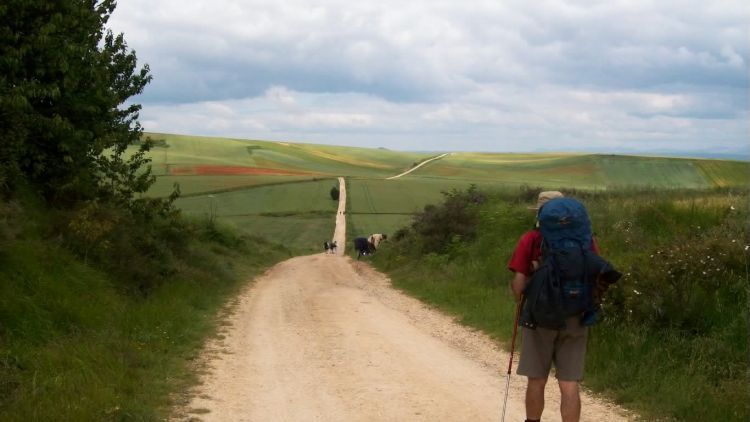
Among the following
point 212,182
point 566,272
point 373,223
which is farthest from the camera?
point 212,182

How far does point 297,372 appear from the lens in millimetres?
9039

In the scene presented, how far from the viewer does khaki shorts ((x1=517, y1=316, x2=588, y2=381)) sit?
5.52 meters

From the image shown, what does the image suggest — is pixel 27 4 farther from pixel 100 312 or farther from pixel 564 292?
pixel 564 292

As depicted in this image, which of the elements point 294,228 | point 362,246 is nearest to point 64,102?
point 362,246

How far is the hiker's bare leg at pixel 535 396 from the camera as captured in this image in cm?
579

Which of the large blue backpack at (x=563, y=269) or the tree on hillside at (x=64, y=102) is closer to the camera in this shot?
the large blue backpack at (x=563, y=269)

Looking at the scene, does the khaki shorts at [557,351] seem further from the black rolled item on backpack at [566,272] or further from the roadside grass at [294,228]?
the roadside grass at [294,228]

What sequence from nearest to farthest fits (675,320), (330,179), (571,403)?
(571,403), (675,320), (330,179)

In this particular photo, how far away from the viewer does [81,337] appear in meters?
8.99

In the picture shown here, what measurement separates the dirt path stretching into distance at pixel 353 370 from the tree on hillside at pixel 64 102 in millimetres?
4287

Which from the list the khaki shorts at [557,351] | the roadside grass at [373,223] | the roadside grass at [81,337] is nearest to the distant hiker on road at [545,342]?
the khaki shorts at [557,351]

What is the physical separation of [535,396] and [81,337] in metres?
6.15

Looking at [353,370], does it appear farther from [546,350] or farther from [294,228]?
[294,228]

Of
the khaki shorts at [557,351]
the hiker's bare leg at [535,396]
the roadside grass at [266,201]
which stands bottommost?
the roadside grass at [266,201]
